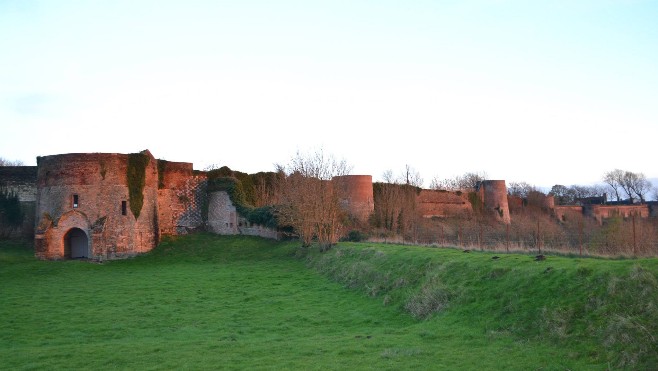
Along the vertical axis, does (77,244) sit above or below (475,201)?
below

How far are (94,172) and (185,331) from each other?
2048 cm

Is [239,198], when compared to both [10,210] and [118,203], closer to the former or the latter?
[118,203]

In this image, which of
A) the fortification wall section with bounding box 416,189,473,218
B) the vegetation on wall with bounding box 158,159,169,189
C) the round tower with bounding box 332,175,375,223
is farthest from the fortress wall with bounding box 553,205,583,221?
the vegetation on wall with bounding box 158,159,169,189

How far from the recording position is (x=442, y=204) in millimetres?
46469

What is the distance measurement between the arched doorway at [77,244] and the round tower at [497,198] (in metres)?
31.6

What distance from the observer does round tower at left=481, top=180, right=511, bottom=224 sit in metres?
47.1

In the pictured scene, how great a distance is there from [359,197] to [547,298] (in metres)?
24.9

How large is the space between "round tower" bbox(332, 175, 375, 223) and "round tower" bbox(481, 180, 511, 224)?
1606cm

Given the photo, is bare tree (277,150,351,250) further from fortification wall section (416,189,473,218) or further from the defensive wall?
fortification wall section (416,189,473,218)

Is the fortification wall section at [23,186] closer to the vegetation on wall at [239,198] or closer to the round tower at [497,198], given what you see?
the vegetation on wall at [239,198]

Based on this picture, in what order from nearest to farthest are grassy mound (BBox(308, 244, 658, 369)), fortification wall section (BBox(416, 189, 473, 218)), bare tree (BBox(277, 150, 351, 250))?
grassy mound (BBox(308, 244, 658, 369)) → bare tree (BBox(277, 150, 351, 250)) → fortification wall section (BBox(416, 189, 473, 218))

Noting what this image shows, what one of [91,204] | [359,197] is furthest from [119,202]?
[359,197]

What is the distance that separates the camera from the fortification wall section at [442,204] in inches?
1758

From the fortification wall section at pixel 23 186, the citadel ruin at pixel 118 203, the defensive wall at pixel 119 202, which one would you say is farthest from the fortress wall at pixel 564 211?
the fortification wall section at pixel 23 186
